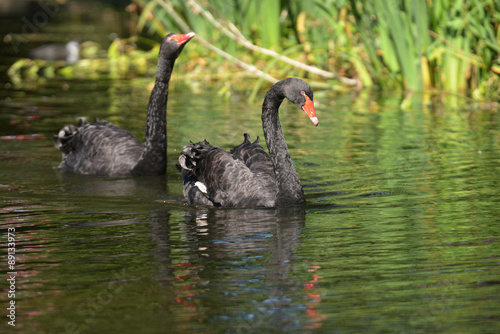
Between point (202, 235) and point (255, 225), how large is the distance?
476 mm

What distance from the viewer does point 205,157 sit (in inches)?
317

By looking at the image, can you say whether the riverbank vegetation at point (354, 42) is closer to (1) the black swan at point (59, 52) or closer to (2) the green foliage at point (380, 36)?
(2) the green foliage at point (380, 36)

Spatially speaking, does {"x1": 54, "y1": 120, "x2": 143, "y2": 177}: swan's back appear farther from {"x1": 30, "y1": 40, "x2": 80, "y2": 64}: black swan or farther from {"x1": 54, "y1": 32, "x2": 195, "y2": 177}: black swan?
{"x1": 30, "y1": 40, "x2": 80, "y2": 64}: black swan

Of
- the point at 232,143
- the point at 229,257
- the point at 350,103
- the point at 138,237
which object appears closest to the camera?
the point at 229,257

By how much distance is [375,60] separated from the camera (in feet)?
41.8

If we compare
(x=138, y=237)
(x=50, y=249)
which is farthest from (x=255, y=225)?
(x=50, y=249)

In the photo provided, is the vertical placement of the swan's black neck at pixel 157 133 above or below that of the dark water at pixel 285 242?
above

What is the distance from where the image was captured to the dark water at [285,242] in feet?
15.4

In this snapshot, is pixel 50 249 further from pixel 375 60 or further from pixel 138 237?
pixel 375 60

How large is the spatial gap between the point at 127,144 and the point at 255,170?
6.91ft

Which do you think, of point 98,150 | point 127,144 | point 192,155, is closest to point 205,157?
point 192,155

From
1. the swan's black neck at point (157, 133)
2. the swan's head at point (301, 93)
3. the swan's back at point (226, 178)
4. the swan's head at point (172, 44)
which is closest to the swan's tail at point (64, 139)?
the swan's black neck at point (157, 133)

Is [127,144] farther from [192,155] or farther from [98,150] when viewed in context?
[192,155]

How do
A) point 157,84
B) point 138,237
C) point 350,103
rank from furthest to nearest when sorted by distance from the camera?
point 350,103 → point 157,84 → point 138,237
